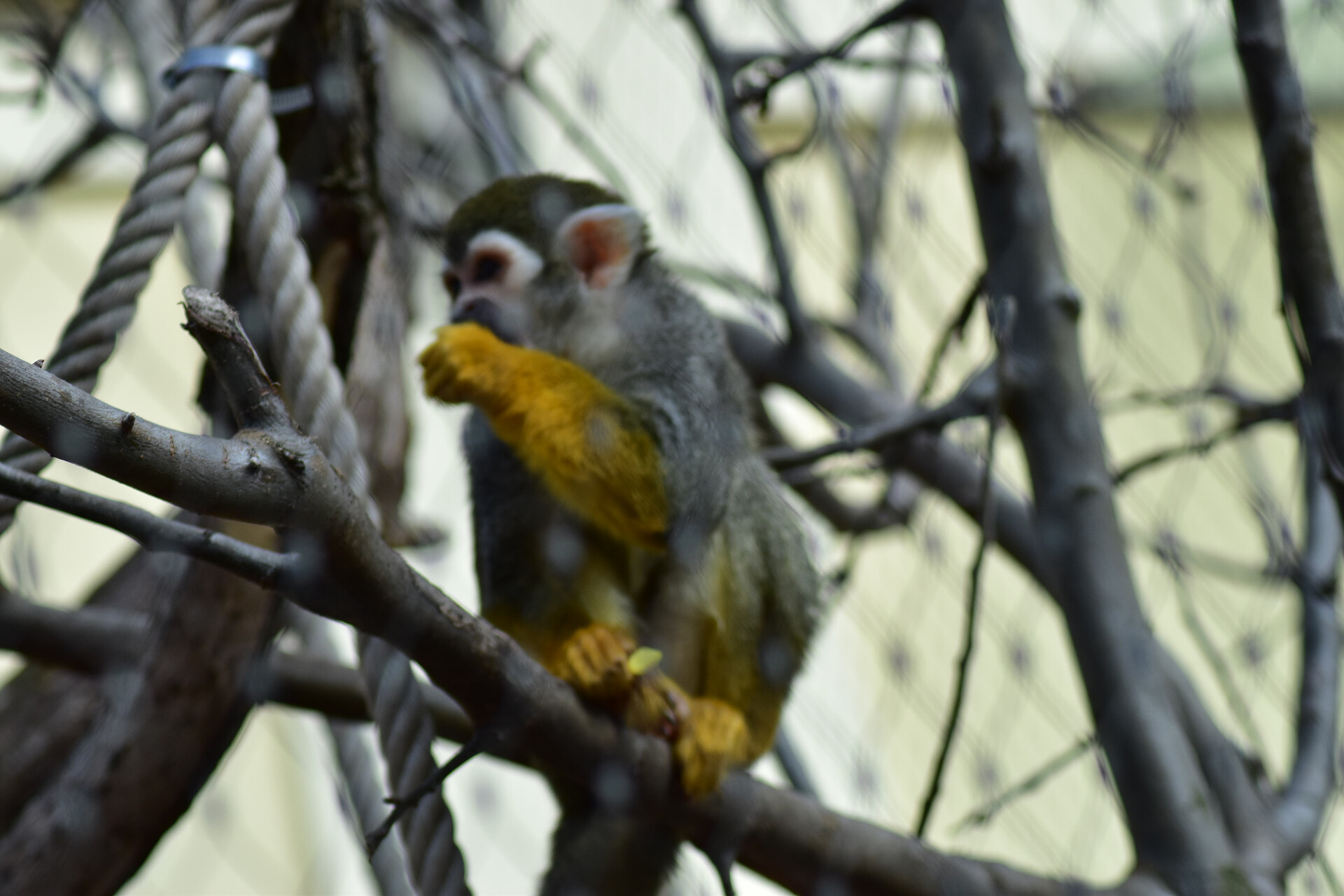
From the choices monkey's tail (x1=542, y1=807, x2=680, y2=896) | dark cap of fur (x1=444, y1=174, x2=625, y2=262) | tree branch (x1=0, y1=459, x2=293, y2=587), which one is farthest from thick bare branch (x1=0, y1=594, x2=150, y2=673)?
tree branch (x1=0, y1=459, x2=293, y2=587)

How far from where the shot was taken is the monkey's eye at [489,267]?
66.6 inches

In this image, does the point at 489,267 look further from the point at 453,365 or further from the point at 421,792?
the point at 421,792

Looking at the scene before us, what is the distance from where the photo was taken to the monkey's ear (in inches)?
67.6

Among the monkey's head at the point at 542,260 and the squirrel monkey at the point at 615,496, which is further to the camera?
the monkey's head at the point at 542,260

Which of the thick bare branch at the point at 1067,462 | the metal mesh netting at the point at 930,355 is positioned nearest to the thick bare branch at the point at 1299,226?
the thick bare branch at the point at 1067,462

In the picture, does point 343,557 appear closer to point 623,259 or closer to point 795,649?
point 795,649

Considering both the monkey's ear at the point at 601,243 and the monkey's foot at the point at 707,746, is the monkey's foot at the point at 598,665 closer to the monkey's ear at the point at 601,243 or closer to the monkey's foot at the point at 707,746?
the monkey's foot at the point at 707,746

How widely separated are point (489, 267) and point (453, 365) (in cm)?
43

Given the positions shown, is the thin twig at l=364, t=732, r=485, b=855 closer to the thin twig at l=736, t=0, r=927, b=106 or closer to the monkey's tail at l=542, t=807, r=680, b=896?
the monkey's tail at l=542, t=807, r=680, b=896

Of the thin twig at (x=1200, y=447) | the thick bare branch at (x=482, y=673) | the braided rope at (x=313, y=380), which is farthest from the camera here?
the thin twig at (x=1200, y=447)

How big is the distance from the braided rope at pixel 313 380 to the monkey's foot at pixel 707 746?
29 cm

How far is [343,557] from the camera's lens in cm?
Answer: 71

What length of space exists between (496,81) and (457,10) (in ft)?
0.96

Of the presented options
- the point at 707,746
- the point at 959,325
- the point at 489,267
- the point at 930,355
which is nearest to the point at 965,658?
the point at 707,746
